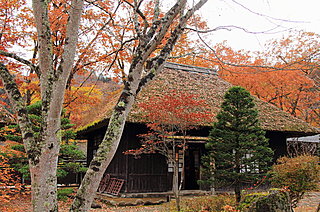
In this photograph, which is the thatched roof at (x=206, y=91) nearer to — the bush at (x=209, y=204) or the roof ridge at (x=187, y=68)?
the roof ridge at (x=187, y=68)

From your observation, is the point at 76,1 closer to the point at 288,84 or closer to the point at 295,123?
the point at 295,123

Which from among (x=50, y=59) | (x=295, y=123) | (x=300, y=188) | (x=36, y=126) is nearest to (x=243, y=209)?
(x=300, y=188)

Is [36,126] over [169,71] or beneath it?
beneath

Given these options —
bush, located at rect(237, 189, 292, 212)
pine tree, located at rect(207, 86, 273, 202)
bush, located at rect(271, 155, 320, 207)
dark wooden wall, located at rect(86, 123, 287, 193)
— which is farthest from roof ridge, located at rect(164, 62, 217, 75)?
bush, located at rect(237, 189, 292, 212)

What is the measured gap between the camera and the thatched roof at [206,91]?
12.6 metres

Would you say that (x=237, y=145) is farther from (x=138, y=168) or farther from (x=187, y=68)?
(x=187, y=68)

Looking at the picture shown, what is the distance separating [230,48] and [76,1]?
1997 cm

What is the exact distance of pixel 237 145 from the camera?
8992 mm

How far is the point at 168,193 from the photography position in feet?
37.7

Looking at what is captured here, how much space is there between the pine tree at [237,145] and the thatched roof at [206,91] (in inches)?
90.3

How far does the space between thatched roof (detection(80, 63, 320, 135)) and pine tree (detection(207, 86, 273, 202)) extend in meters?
2.29

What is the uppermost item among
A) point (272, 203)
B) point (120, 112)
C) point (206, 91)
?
point (206, 91)

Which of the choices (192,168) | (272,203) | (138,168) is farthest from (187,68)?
(272,203)

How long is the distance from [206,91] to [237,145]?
538 centimetres
